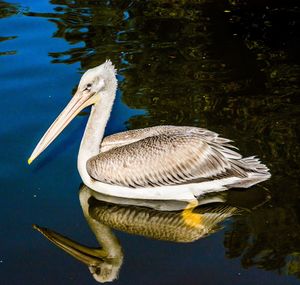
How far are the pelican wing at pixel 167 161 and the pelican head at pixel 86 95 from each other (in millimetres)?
464

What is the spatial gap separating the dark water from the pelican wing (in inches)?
12.8

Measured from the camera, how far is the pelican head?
509 cm

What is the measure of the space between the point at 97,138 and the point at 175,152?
69 centimetres

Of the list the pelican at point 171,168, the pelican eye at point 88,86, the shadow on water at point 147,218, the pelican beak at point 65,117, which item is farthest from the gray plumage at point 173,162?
the pelican eye at point 88,86

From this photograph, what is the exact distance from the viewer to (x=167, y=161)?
16.0ft

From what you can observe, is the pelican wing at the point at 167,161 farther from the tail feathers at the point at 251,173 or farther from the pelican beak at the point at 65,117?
the pelican beak at the point at 65,117

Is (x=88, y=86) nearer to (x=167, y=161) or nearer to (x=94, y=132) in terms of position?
(x=94, y=132)

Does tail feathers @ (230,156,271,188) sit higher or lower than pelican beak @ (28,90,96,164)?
lower

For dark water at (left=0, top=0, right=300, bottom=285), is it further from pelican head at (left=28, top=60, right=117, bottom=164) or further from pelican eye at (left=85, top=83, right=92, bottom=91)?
pelican eye at (left=85, top=83, right=92, bottom=91)

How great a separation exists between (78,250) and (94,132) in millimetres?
1086

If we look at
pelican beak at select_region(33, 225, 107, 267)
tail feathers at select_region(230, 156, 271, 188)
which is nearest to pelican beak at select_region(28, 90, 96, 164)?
pelican beak at select_region(33, 225, 107, 267)

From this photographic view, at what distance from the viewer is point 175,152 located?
484 centimetres

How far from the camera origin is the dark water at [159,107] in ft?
14.1

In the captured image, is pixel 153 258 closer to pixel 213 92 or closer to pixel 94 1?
pixel 213 92
